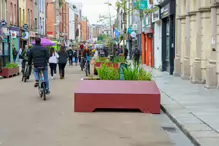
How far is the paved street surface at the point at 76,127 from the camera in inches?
303

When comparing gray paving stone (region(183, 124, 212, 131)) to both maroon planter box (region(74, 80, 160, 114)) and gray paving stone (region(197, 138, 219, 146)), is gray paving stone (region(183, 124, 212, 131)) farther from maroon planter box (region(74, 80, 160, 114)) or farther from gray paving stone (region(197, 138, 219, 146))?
maroon planter box (region(74, 80, 160, 114))

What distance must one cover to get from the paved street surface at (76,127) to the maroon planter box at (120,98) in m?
0.27

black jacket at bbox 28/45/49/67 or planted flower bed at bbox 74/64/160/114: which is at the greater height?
black jacket at bbox 28/45/49/67

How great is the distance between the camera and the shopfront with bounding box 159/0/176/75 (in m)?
25.1

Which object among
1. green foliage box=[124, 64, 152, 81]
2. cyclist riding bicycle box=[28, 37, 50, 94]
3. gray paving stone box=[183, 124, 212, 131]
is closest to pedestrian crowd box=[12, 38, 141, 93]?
cyclist riding bicycle box=[28, 37, 50, 94]

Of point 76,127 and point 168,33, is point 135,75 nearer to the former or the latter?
point 76,127

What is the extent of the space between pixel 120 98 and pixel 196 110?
1.88 m

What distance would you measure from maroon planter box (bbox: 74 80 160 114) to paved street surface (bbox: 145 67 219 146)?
21.1 inches

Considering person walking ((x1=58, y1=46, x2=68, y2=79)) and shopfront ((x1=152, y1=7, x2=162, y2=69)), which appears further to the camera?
→ shopfront ((x1=152, y1=7, x2=162, y2=69))

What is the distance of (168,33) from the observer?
27453 mm

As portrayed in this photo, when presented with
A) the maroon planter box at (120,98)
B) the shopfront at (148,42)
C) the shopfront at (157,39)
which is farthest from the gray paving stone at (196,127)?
the shopfront at (148,42)

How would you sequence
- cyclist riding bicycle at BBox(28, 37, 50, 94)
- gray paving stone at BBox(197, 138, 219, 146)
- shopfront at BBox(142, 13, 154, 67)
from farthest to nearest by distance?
1. shopfront at BBox(142, 13, 154, 67)
2. cyclist riding bicycle at BBox(28, 37, 50, 94)
3. gray paving stone at BBox(197, 138, 219, 146)

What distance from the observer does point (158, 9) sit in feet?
98.1

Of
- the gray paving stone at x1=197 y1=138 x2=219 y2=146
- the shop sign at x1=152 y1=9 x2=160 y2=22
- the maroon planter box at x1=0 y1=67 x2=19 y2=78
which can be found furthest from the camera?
the shop sign at x1=152 y1=9 x2=160 y2=22
